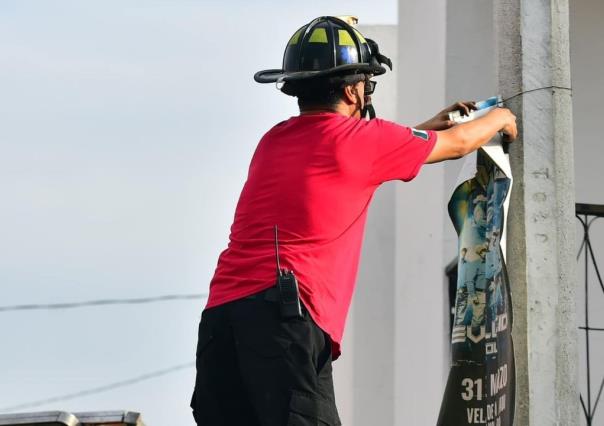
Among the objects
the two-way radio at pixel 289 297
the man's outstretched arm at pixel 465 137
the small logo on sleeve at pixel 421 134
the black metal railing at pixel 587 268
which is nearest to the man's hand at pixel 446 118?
the man's outstretched arm at pixel 465 137

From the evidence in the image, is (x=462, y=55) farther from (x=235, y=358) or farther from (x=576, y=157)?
(x=235, y=358)

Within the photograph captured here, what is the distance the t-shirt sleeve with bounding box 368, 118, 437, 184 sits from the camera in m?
5.28

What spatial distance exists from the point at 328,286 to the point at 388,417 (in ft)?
24.6

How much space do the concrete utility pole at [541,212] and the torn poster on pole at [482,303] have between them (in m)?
0.08

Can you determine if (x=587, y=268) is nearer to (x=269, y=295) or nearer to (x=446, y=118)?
(x=446, y=118)

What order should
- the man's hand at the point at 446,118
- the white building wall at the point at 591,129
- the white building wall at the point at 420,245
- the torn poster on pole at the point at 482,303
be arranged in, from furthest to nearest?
the white building wall at the point at 420,245 < the white building wall at the point at 591,129 < the man's hand at the point at 446,118 < the torn poster on pole at the point at 482,303

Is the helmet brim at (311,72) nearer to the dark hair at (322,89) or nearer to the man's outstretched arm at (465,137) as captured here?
the dark hair at (322,89)

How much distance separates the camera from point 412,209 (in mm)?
11055

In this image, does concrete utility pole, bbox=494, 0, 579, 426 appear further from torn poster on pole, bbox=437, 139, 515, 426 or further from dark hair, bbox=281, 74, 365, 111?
dark hair, bbox=281, 74, 365, 111

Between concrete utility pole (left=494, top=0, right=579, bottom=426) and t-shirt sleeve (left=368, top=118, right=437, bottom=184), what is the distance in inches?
21.9

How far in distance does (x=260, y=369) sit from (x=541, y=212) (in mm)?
1383

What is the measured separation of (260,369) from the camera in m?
4.98

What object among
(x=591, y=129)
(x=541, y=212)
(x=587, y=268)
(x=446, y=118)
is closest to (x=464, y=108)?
(x=446, y=118)

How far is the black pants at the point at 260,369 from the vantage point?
4.94 meters
